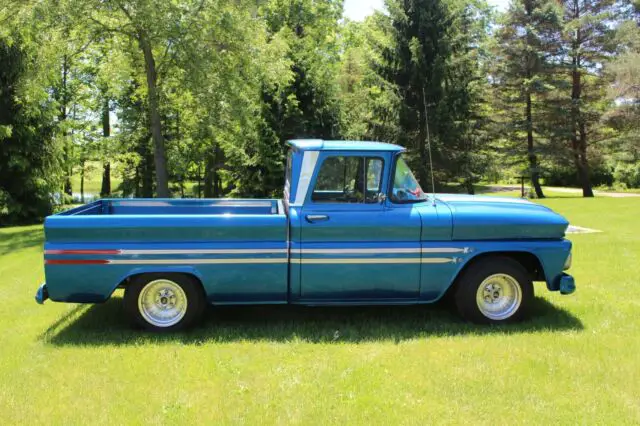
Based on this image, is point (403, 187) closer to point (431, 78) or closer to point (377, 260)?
point (377, 260)

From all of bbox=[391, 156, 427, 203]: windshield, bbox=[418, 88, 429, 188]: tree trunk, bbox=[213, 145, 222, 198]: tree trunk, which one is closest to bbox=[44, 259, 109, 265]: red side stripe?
bbox=[391, 156, 427, 203]: windshield

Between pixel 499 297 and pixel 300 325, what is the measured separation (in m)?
2.20

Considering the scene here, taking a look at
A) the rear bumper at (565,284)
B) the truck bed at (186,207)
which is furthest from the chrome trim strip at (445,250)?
the truck bed at (186,207)

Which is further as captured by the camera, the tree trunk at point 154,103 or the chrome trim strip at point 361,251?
the tree trunk at point 154,103

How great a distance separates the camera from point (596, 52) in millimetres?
26469

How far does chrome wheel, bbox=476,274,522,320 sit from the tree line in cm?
1187

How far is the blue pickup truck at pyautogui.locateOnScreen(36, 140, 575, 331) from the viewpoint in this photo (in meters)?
5.15

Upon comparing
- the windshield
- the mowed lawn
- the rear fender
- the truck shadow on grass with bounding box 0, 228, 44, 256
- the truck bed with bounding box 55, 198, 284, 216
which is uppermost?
the windshield

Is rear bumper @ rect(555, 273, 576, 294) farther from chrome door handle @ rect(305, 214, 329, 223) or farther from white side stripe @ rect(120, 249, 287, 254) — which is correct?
white side stripe @ rect(120, 249, 287, 254)

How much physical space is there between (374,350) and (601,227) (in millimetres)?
11332

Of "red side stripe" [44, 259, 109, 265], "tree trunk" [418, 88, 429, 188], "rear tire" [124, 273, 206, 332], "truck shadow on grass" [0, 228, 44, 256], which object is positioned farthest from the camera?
"tree trunk" [418, 88, 429, 188]

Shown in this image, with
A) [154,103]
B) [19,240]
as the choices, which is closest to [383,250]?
[154,103]

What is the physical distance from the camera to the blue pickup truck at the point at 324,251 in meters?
5.15

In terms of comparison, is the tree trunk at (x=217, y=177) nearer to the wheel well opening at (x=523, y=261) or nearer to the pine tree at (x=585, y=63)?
the pine tree at (x=585, y=63)
